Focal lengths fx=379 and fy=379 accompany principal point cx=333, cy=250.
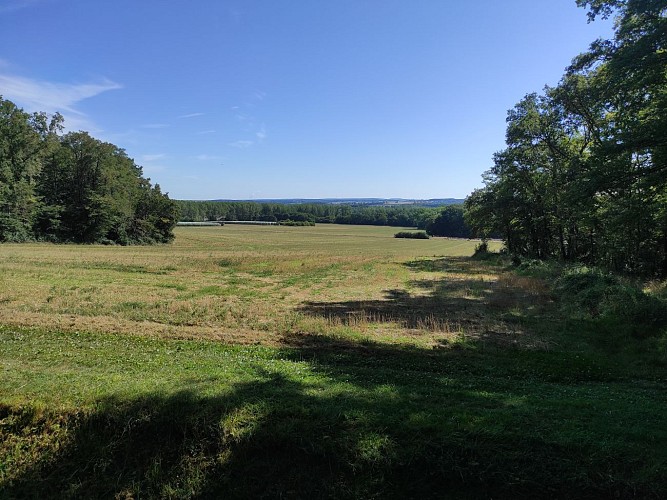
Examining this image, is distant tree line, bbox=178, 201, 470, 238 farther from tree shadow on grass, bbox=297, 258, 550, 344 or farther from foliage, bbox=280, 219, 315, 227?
tree shadow on grass, bbox=297, 258, 550, 344

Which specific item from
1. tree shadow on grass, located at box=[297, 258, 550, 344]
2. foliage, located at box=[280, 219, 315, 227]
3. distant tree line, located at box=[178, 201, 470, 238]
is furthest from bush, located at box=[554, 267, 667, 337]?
foliage, located at box=[280, 219, 315, 227]

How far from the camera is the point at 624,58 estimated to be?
13.7 m

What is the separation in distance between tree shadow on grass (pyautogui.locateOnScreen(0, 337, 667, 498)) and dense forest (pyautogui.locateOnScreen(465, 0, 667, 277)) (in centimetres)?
1325

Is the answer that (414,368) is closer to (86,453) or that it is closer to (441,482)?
(441,482)

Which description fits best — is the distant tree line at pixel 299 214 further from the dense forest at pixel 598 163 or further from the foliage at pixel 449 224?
the dense forest at pixel 598 163

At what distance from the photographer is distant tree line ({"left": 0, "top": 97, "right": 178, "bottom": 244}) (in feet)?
174

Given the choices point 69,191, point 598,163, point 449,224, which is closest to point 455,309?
point 598,163

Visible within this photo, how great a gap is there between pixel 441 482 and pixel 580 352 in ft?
29.1

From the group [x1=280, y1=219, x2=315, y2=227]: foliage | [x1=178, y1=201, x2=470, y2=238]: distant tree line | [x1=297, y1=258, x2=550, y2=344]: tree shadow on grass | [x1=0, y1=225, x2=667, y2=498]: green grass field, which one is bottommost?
[x1=297, y1=258, x2=550, y2=344]: tree shadow on grass

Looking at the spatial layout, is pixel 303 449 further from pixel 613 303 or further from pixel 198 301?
pixel 613 303

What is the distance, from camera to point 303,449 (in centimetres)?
570

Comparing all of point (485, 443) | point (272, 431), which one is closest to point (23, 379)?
point (272, 431)

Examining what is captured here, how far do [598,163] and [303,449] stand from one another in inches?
678

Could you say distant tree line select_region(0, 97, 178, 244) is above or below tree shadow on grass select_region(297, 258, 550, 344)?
above
